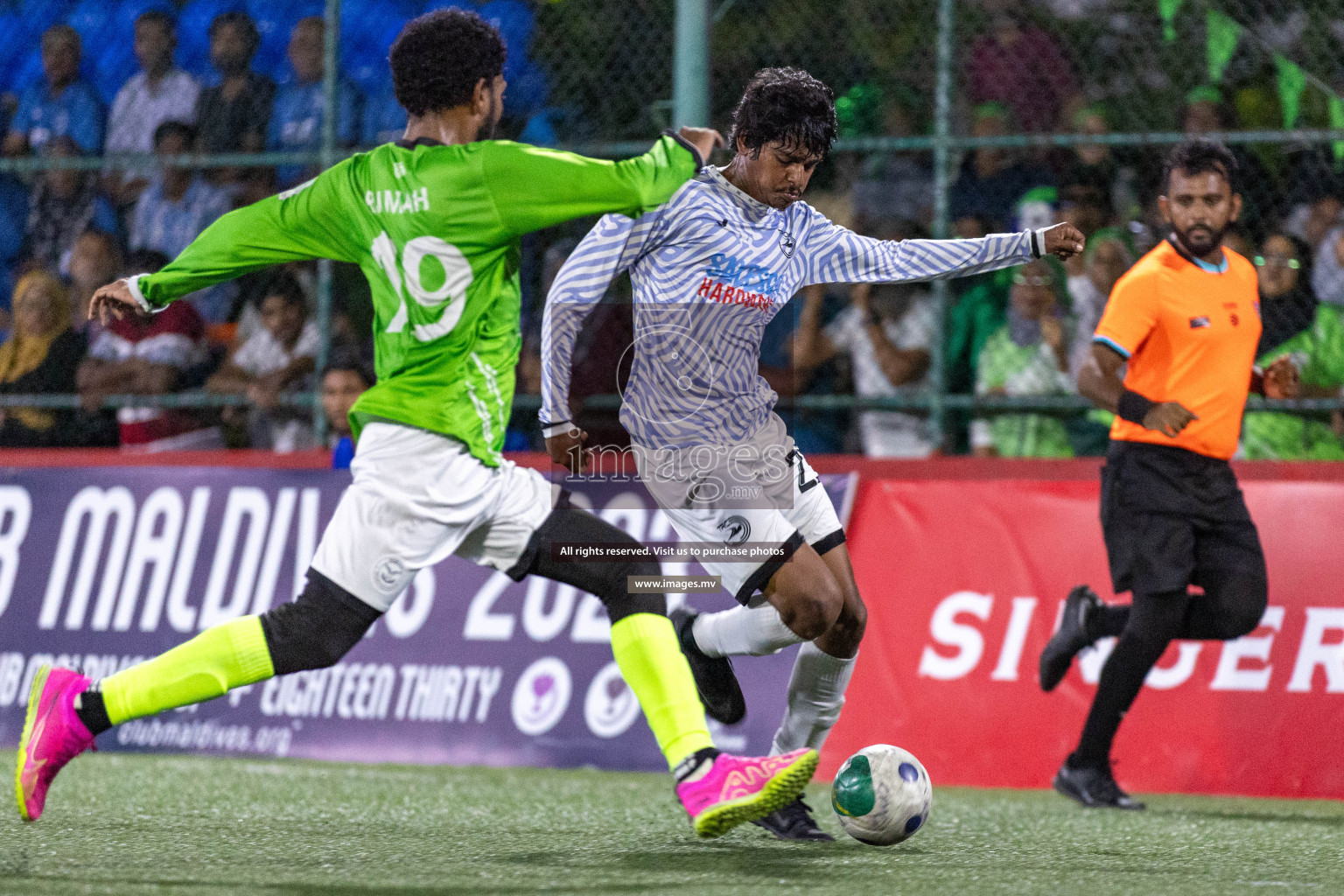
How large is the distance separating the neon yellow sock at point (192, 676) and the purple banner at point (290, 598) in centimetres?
292

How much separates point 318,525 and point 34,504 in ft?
4.76

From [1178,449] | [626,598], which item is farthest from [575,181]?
[1178,449]

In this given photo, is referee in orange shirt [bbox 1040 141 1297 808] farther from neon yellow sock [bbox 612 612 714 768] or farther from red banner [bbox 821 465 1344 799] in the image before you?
neon yellow sock [bbox 612 612 714 768]

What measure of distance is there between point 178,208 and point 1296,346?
5610 mm

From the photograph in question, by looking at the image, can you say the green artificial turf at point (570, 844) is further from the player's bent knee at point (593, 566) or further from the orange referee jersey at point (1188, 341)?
the orange referee jersey at point (1188, 341)

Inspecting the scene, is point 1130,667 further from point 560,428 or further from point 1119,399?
point 560,428

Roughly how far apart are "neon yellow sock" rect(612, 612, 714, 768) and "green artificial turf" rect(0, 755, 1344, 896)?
33cm

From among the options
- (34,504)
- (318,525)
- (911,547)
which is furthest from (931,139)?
(34,504)

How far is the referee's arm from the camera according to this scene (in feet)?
19.0

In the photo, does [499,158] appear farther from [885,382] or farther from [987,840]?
[885,382]

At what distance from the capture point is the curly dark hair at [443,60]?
4.42 m

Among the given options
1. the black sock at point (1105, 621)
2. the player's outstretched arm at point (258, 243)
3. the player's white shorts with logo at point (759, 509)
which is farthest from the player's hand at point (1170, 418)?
the player's outstretched arm at point (258, 243)

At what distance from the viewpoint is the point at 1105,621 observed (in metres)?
6.34

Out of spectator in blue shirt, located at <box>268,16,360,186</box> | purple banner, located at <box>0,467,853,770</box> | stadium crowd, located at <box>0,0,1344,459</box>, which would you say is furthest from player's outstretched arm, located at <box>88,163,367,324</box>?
spectator in blue shirt, located at <box>268,16,360,186</box>
